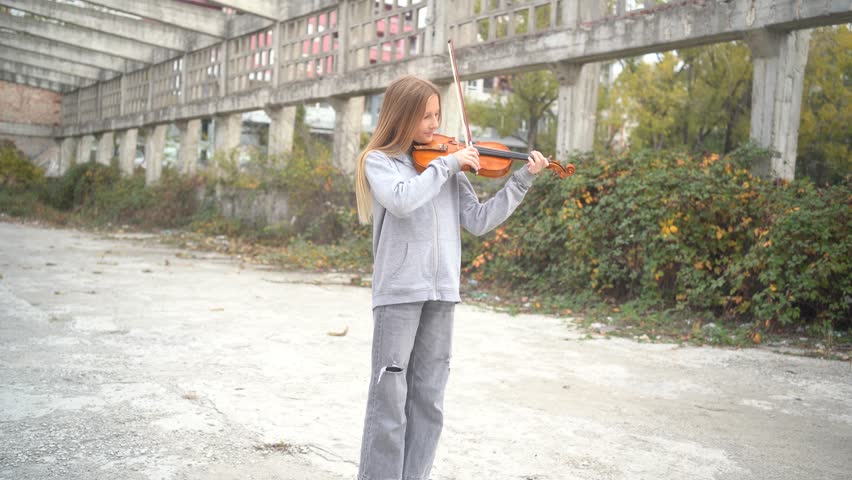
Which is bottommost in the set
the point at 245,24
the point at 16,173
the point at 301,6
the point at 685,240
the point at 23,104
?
the point at 685,240

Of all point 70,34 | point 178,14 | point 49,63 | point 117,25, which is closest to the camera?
point 178,14

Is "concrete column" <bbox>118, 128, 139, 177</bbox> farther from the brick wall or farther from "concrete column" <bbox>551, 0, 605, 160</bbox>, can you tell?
"concrete column" <bbox>551, 0, 605, 160</bbox>

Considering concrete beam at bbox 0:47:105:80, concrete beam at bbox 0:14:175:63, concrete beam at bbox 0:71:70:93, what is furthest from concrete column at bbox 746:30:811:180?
concrete beam at bbox 0:71:70:93

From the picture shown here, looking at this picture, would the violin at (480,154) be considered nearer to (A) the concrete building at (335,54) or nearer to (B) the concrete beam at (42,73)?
(A) the concrete building at (335,54)

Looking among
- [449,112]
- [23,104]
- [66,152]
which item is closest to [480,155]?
[449,112]

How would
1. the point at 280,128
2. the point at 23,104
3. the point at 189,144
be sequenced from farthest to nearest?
the point at 23,104 < the point at 189,144 < the point at 280,128

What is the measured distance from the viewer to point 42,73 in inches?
1101

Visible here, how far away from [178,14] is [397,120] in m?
16.1

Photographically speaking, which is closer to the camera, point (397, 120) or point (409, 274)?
point (409, 274)

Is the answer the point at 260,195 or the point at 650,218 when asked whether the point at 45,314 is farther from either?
the point at 260,195

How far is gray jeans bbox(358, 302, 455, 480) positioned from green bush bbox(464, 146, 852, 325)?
4.51 meters

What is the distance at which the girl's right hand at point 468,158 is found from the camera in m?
2.68

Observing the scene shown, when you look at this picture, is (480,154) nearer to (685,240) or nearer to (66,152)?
(685,240)

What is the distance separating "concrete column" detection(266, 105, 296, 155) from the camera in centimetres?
1620
